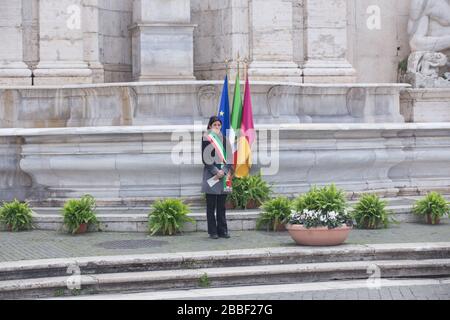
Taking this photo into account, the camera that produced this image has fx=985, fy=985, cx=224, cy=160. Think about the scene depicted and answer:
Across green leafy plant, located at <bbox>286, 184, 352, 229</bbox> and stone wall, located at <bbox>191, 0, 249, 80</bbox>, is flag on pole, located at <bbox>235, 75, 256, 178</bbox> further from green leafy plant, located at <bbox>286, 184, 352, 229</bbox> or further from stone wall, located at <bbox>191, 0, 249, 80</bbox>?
stone wall, located at <bbox>191, 0, 249, 80</bbox>

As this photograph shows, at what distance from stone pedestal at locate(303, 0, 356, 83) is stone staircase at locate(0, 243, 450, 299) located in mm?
7783

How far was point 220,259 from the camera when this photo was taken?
12.5 metres

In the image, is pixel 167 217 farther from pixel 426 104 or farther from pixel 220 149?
pixel 426 104

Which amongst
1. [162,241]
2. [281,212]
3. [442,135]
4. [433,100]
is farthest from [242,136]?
[433,100]

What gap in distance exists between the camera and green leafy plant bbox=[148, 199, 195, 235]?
48.1ft

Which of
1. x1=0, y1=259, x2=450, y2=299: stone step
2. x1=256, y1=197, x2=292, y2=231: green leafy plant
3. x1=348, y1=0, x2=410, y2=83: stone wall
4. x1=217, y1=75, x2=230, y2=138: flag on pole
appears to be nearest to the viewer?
x1=0, y1=259, x2=450, y2=299: stone step

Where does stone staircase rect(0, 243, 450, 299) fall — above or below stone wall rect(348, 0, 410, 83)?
below

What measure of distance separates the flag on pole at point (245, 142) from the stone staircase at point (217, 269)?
8.94 ft

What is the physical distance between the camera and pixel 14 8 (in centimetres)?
1939

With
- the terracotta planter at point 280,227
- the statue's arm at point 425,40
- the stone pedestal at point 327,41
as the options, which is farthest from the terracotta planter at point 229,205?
the statue's arm at point 425,40

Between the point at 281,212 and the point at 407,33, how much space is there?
8.76m

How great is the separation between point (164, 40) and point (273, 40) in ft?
7.51

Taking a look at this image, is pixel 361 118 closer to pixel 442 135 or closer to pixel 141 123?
pixel 442 135

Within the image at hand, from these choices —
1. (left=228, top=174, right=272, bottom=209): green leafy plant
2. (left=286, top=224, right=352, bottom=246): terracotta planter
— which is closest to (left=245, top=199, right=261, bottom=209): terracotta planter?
(left=228, top=174, right=272, bottom=209): green leafy plant
